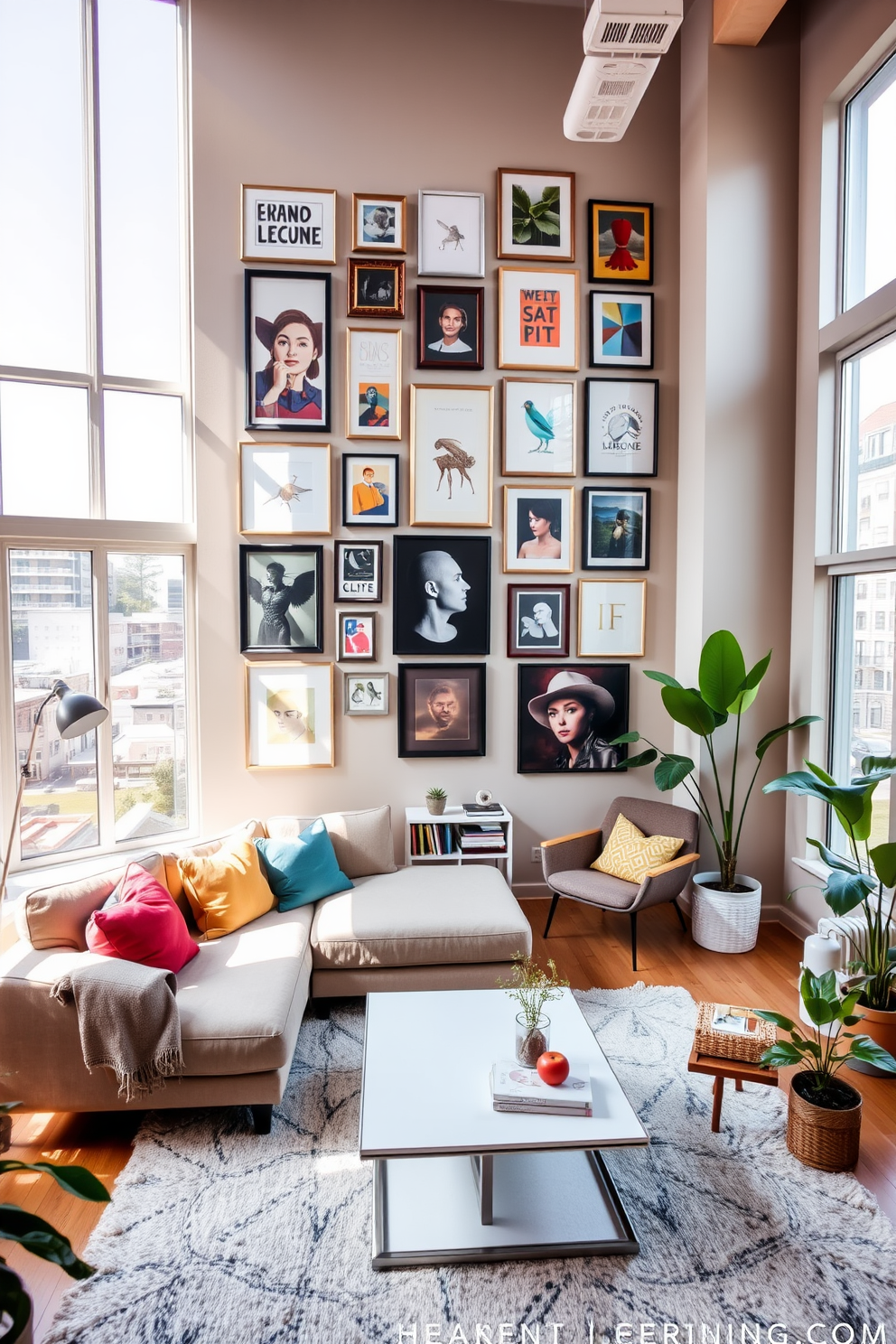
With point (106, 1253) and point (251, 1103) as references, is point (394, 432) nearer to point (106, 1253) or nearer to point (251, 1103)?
point (251, 1103)

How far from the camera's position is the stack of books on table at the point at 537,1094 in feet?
7.40

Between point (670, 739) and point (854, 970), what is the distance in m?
1.92

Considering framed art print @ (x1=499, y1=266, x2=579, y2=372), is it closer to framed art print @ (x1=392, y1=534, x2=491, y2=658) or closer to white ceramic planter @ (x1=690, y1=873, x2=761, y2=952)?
framed art print @ (x1=392, y1=534, x2=491, y2=658)

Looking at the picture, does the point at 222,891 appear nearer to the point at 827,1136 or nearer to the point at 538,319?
the point at 827,1136

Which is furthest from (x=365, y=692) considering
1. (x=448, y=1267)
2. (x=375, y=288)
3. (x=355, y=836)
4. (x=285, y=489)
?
(x=448, y=1267)

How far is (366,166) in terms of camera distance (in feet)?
14.7

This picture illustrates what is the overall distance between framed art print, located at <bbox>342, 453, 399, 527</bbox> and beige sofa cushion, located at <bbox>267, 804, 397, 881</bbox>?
5.64 feet

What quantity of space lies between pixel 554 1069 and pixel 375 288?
413 centimetres

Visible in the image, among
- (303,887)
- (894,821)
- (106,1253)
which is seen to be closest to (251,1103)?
(106,1253)

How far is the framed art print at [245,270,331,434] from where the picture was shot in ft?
14.5

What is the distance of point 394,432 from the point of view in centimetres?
457

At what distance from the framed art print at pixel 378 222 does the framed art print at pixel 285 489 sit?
1.19 meters

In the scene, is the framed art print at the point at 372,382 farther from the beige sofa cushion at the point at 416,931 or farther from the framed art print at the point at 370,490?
the beige sofa cushion at the point at 416,931

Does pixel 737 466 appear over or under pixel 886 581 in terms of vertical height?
over
